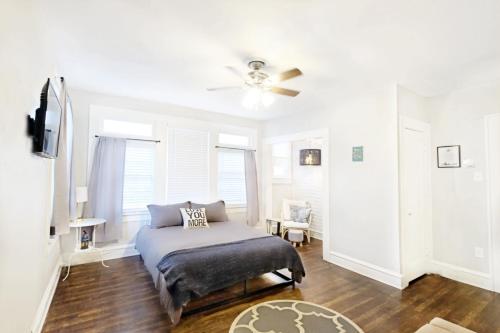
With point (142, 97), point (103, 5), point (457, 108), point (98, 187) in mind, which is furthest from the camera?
point (142, 97)

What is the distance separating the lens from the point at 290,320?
2363 millimetres

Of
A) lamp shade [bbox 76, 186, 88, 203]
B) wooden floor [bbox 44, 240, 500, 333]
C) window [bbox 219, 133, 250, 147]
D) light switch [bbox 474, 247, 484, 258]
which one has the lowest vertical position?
wooden floor [bbox 44, 240, 500, 333]

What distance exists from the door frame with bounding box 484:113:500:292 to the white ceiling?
692 mm

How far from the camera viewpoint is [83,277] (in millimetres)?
3240

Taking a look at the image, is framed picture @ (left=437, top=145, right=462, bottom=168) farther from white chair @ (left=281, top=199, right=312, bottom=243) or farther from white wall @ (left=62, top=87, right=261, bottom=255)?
white wall @ (left=62, top=87, right=261, bottom=255)

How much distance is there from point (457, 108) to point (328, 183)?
82.5 inches

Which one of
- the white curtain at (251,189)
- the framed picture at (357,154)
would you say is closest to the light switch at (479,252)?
the framed picture at (357,154)

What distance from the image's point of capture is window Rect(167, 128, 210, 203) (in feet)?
14.8

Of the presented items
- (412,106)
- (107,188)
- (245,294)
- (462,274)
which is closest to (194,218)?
(107,188)

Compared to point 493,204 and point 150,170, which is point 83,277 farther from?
point 493,204

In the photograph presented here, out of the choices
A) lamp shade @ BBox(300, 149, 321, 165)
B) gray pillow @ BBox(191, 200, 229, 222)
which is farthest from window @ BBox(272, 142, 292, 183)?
gray pillow @ BBox(191, 200, 229, 222)

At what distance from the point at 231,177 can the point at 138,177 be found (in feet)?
6.05

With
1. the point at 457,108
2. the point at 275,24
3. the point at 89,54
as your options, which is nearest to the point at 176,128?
the point at 89,54

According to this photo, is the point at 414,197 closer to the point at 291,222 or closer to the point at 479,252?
the point at 479,252
